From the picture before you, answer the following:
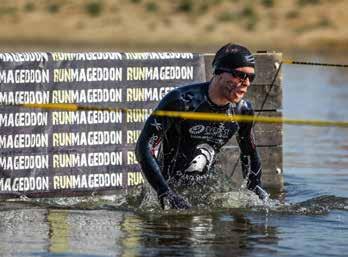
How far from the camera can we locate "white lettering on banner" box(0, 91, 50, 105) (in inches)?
505

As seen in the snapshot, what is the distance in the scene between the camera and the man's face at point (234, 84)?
11.3 m

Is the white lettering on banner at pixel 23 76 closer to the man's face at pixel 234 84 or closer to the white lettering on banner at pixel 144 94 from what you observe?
the white lettering on banner at pixel 144 94

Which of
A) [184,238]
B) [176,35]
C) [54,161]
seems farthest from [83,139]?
[176,35]

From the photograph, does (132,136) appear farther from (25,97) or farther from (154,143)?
(154,143)

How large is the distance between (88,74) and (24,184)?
47.5 inches

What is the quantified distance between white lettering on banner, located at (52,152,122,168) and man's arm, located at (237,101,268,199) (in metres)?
1.75

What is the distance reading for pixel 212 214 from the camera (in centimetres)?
1185

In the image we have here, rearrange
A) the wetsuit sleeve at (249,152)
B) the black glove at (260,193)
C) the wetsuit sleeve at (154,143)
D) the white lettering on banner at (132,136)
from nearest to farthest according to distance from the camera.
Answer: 1. the wetsuit sleeve at (154,143)
2. the wetsuit sleeve at (249,152)
3. the black glove at (260,193)
4. the white lettering on banner at (132,136)

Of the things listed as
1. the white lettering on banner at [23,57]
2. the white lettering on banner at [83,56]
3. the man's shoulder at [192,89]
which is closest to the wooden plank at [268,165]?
the white lettering on banner at [83,56]

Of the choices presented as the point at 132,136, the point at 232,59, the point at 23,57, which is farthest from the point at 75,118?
the point at 232,59

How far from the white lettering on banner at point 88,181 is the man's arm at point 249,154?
1766 millimetres

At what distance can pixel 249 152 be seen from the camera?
12016mm

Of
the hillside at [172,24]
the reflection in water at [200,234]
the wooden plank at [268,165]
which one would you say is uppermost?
the hillside at [172,24]

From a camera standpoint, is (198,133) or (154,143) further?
(198,133)
